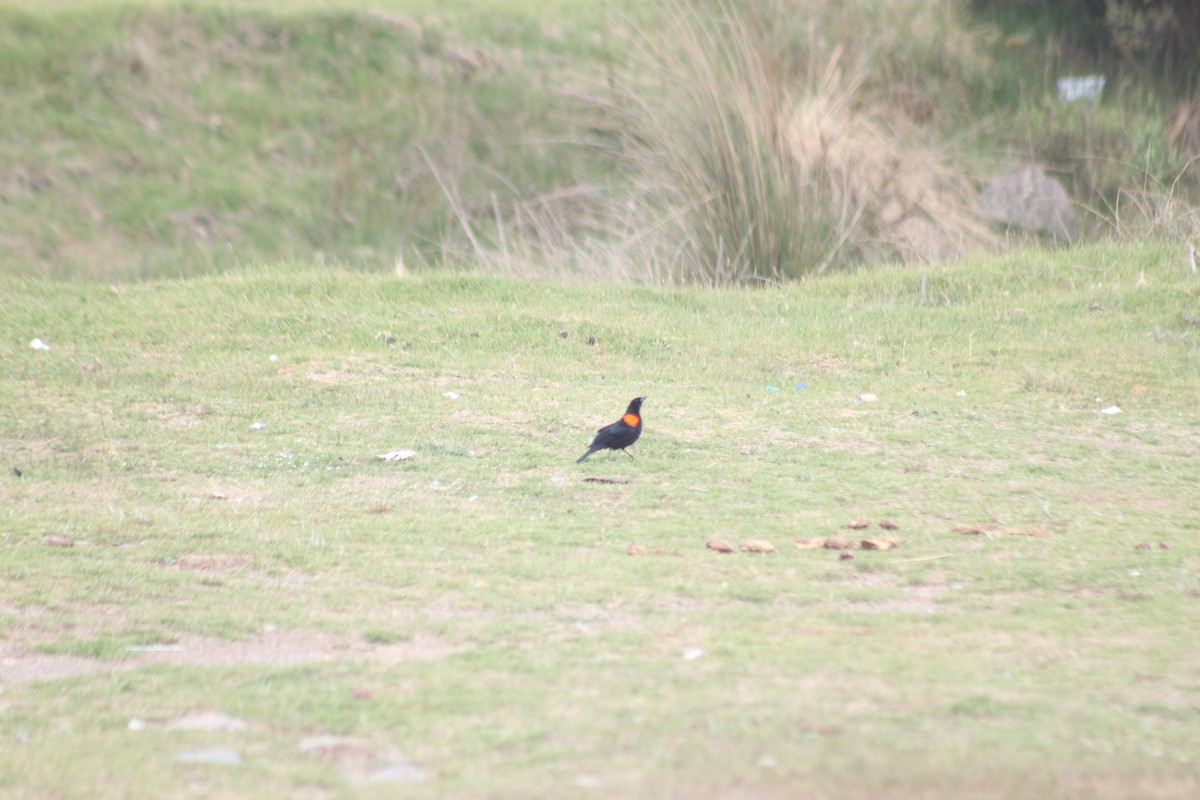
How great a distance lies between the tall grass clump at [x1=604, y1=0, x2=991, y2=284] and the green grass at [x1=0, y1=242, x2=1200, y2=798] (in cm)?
168

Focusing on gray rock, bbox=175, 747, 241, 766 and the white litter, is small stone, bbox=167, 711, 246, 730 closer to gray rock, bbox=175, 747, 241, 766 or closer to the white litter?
gray rock, bbox=175, 747, 241, 766

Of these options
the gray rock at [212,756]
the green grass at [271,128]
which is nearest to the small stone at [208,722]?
the gray rock at [212,756]

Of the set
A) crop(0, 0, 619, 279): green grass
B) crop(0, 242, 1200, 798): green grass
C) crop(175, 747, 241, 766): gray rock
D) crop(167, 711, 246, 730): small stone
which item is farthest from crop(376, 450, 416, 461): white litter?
crop(0, 0, 619, 279): green grass

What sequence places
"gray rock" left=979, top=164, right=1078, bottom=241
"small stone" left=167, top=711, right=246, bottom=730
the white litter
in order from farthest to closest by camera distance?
"gray rock" left=979, top=164, right=1078, bottom=241 → the white litter → "small stone" left=167, top=711, right=246, bottom=730

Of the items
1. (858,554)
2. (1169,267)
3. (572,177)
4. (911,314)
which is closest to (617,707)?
(858,554)

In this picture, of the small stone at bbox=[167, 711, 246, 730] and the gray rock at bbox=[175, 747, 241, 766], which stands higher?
the gray rock at bbox=[175, 747, 241, 766]

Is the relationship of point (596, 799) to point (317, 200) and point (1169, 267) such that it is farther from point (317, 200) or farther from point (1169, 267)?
point (317, 200)

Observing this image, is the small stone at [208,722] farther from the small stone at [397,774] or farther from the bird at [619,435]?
the bird at [619,435]

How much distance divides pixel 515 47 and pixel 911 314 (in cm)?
A: 954

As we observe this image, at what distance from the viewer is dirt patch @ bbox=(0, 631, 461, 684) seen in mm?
3510

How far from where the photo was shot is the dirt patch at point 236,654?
3510mm

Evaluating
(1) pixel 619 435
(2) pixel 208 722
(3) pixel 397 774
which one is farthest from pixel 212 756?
(1) pixel 619 435

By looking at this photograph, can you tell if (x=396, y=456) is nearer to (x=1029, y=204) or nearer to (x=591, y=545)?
(x=591, y=545)

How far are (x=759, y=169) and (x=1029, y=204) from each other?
474 centimetres
